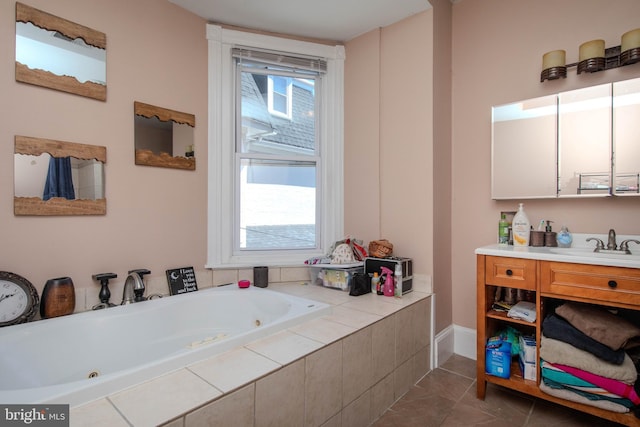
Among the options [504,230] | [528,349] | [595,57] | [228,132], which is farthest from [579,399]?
[228,132]

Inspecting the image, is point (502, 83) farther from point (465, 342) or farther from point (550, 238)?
point (465, 342)

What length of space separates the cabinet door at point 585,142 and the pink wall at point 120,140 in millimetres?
2297

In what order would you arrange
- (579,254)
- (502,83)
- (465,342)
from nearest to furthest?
(579,254) → (502,83) → (465,342)

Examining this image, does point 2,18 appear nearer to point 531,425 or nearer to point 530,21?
point 530,21

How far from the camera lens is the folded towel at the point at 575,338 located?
4.67 feet

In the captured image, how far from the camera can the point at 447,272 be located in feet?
7.82

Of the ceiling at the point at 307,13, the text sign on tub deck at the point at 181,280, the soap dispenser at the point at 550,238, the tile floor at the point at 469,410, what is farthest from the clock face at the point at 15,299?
the soap dispenser at the point at 550,238

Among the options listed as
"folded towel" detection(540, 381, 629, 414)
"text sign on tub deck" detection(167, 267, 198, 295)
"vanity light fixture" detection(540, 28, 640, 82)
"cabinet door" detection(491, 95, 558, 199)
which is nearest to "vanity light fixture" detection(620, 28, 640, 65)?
"vanity light fixture" detection(540, 28, 640, 82)

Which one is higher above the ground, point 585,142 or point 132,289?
point 585,142

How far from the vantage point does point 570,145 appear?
1.88 meters

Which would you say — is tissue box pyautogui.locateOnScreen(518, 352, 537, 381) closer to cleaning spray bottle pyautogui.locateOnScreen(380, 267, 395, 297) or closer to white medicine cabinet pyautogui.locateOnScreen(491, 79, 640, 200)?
cleaning spray bottle pyautogui.locateOnScreen(380, 267, 395, 297)

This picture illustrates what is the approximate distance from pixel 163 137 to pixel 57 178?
0.63 m

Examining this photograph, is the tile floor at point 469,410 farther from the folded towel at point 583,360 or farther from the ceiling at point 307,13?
the ceiling at point 307,13

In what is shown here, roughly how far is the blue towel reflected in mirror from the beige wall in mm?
2451
